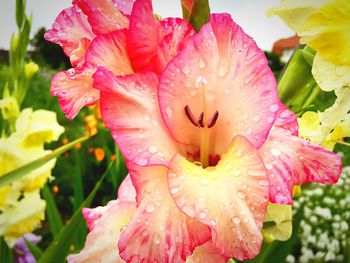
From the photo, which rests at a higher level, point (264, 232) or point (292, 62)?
point (292, 62)

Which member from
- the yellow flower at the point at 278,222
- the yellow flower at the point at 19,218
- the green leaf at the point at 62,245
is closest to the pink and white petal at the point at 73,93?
the yellow flower at the point at 278,222

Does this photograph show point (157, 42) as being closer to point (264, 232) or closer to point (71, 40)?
point (71, 40)

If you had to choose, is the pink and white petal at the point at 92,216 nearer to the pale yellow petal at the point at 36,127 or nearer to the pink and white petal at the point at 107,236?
the pink and white petal at the point at 107,236

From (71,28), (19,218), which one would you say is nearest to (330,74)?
(71,28)

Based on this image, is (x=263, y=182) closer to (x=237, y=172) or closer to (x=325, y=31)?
(x=237, y=172)

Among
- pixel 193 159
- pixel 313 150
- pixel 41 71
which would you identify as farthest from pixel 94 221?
pixel 41 71

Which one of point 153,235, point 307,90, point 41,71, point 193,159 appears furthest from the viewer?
point 41,71

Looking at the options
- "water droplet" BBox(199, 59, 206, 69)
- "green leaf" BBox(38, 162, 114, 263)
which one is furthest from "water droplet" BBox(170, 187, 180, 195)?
"green leaf" BBox(38, 162, 114, 263)
